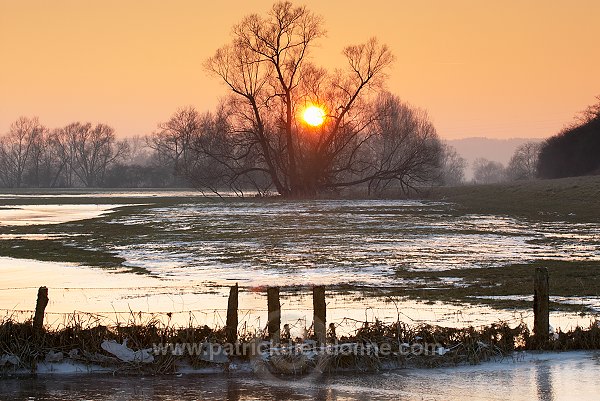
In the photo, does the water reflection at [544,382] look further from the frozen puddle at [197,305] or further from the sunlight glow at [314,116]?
the sunlight glow at [314,116]

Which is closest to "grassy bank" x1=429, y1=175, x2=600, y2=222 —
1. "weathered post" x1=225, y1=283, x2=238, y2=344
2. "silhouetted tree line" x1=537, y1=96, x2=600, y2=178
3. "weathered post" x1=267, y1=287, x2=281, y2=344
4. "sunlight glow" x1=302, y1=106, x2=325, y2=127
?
"sunlight glow" x1=302, y1=106, x2=325, y2=127

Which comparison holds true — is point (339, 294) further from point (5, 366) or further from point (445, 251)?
point (445, 251)

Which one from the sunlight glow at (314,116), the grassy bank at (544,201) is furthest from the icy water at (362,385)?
the sunlight glow at (314,116)

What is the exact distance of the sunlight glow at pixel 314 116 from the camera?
92250mm

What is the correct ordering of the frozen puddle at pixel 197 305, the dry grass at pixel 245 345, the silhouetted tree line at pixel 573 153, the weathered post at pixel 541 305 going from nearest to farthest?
the dry grass at pixel 245 345 → the weathered post at pixel 541 305 → the frozen puddle at pixel 197 305 → the silhouetted tree line at pixel 573 153

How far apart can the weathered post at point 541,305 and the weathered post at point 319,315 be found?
3.40 m

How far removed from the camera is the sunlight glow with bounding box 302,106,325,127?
9225 cm

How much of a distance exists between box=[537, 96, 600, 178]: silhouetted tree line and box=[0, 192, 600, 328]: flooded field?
6542cm

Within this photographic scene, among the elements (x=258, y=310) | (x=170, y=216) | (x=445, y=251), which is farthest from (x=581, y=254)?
(x=170, y=216)

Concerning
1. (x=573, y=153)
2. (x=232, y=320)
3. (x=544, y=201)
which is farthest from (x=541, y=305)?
(x=573, y=153)

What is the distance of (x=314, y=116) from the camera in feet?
306

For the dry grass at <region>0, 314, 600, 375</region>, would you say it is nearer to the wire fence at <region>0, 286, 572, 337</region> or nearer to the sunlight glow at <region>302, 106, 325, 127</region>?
the wire fence at <region>0, 286, 572, 337</region>

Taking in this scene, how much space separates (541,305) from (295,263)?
15.1 metres

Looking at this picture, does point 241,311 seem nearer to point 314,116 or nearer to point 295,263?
point 295,263
